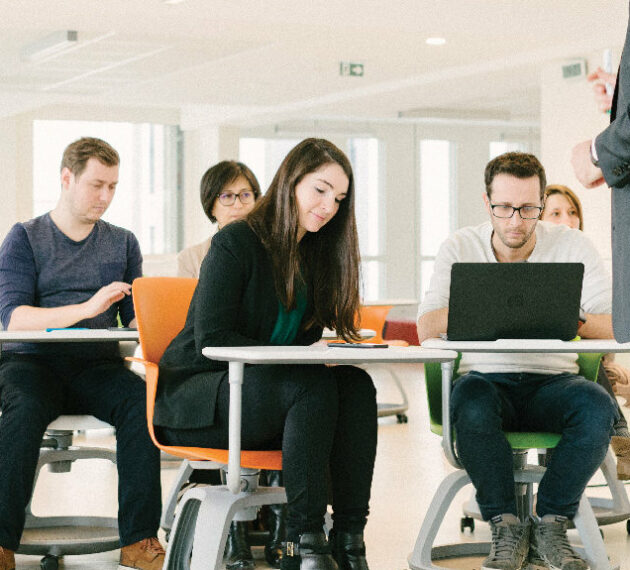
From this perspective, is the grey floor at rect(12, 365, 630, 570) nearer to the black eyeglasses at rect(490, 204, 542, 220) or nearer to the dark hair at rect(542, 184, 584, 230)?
the black eyeglasses at rect(490, 204, 542, 220)

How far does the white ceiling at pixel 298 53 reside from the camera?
7199 mm

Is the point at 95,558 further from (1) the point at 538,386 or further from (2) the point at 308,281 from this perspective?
(1) the point at 538,386

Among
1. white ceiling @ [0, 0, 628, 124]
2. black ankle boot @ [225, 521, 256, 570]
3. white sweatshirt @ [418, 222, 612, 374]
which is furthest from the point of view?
white ceiling @ [0, 0, 628, 124]

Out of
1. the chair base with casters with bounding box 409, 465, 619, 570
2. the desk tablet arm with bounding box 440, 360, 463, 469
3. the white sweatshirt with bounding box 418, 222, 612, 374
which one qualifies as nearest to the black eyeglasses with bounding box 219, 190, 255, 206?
the white sweatshirt with bounding box 418, 222, 612, 374

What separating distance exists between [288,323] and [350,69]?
288 inches

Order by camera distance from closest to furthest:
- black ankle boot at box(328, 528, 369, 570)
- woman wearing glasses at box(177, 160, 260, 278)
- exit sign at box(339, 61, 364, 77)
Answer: black ankle boot at box(328, 528, 369, 570)
woman wearing glasses at box(177, 160, 260, 278)
exit sign at box(339, 61, 364, 77)

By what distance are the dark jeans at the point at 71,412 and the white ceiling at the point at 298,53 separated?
14.0 ft

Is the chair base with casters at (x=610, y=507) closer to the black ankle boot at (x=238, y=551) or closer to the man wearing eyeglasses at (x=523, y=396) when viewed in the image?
the man wearing eyeglasses at (x=523, y=396)

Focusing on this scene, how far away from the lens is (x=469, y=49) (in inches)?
346

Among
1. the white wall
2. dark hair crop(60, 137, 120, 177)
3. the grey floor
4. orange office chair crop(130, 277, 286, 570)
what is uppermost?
the white wall

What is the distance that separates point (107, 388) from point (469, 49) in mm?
6355

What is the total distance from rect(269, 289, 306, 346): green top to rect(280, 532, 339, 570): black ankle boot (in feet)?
1.79

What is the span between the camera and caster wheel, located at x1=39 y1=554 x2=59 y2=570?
10.1 feet

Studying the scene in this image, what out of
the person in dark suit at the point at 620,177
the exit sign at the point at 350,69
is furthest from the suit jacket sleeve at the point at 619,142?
the exit sign at the point at 350,69
